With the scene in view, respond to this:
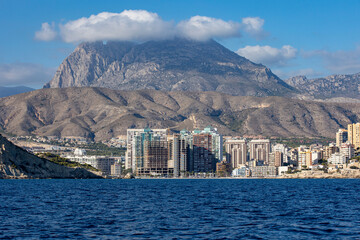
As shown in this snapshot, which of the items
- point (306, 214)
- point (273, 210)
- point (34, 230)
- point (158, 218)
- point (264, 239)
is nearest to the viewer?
point (264, 239)

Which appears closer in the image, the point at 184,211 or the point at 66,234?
the point at 66,234

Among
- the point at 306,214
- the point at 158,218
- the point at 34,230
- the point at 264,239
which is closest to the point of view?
the point at 264,239

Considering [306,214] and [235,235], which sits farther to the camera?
[306,214]

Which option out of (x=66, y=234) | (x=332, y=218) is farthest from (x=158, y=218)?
(x=332, y=218)

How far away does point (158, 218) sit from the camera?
240ft

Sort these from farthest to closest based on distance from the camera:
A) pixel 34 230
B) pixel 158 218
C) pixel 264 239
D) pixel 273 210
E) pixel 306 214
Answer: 1. pixel 273 210
2. pixel 306 214
3. pixel 158 218
4. pixel 34 230
5. pixel 264 239

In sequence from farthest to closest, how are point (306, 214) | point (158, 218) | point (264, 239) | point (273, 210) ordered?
point (273, 210) → point (306, 214) → point (158, 218) → point (264, 239)

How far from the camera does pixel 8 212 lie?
264ft

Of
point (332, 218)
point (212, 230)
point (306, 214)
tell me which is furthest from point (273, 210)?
point (212, 230)

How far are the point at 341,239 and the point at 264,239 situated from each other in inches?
289

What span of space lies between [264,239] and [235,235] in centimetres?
357

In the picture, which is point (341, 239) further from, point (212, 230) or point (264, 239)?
point (212, 230)

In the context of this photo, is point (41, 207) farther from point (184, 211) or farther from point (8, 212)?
point (184, 211)

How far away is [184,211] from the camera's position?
82.9 metres
